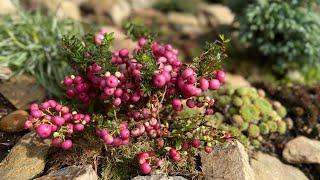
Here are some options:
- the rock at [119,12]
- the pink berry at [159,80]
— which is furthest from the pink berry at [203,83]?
the rock at [119,12]

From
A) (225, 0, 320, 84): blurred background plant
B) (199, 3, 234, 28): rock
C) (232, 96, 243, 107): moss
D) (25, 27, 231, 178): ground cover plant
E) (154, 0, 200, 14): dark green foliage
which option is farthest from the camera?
(154, 0, 200, 14): dark green foliage

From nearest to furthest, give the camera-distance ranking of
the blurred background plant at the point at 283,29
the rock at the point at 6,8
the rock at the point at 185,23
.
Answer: the blurred background plant at the point at 283,29 < the rock at the point at 6,8 < the rock at the point at 185,23

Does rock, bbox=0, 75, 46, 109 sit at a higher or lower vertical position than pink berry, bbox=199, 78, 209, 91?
higher

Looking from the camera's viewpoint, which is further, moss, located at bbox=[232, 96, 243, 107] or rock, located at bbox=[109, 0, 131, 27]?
rock, located at bbox=[109, 0, 131, 27]

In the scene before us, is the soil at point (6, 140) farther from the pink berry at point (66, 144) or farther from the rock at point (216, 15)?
the rock at point (216, 15)

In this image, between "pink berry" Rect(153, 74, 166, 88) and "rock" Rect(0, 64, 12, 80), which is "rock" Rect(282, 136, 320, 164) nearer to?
"pink berry" Rect(153, 74, 166, 88)

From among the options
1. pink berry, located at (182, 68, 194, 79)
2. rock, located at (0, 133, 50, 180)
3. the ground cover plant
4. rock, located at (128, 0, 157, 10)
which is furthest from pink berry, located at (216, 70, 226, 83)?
rock, located at (128, 0, 157, 10)

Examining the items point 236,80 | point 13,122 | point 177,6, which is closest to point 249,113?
point 236,80

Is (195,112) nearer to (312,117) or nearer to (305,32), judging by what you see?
(312,117)
